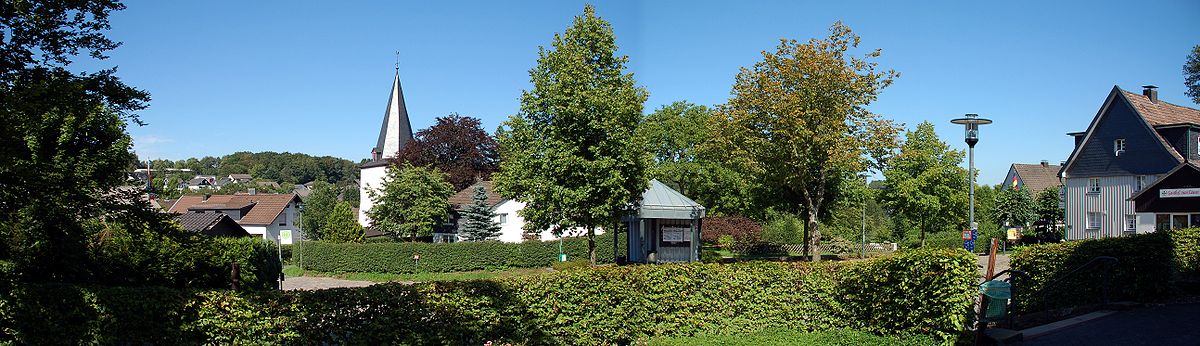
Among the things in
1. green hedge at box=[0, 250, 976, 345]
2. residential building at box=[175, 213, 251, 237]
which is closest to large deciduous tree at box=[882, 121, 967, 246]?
green hedge at box=[0, 250, 976, 345]

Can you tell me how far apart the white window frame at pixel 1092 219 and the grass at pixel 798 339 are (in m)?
27.4

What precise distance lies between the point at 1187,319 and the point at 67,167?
1810cm

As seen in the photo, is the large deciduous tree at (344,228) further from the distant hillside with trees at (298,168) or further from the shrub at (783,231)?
the distant hillside with trees at (298,168)

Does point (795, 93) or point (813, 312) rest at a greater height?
point (795, 93)

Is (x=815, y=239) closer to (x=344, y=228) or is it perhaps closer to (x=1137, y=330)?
(x=1137, y=330)

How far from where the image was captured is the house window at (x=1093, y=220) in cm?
3253

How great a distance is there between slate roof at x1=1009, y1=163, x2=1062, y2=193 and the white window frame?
3156 cm

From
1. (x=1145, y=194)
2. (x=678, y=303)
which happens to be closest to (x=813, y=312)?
(x=678, y=303)

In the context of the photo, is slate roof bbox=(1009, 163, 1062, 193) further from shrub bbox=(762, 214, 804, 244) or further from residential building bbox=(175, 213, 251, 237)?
residential building bbox=(175, 213, 251, 237)

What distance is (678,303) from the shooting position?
38.8 feet

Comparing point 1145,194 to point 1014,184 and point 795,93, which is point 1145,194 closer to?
point 795,93

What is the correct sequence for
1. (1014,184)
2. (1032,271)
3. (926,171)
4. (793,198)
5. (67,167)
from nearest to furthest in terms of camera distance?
(67,167)
(1032,271)
(793,198)
(926,171)
(1014,184)

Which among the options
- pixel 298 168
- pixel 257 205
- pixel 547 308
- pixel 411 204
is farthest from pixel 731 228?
pixel 298 168

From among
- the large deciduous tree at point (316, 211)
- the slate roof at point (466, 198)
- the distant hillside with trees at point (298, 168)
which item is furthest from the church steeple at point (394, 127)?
the distant hillside with trees at point (298, 168)
